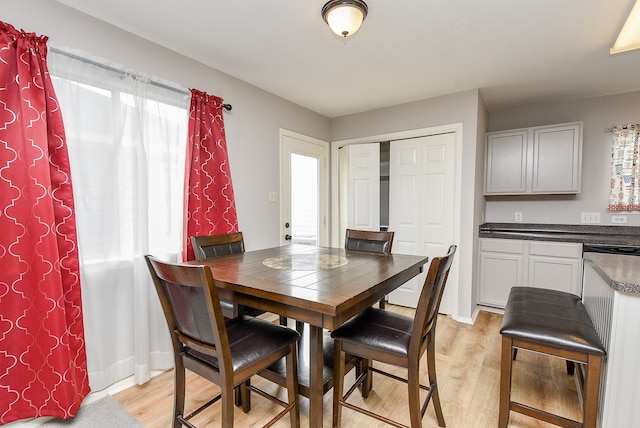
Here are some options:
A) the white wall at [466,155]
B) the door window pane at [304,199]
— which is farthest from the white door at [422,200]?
the door window pane at [304,199]

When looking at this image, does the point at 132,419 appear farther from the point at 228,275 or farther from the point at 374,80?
the point at 374,80

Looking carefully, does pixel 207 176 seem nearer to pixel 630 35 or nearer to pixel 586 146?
pixel 630 35

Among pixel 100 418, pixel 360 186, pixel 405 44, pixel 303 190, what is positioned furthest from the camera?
pixel 360 186

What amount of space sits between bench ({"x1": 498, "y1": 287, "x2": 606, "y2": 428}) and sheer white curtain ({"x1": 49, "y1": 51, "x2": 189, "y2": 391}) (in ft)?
7.22

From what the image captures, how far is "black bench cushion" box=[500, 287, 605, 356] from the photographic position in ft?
4.45

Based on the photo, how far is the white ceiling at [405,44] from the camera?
1741mm

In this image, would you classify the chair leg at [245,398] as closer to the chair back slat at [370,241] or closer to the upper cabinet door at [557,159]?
the chair back slat at [370,241]

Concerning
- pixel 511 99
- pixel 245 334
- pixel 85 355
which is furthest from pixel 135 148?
pixel 511 99

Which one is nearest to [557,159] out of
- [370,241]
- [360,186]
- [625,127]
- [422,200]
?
[625,127]

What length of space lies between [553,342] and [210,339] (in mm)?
1568

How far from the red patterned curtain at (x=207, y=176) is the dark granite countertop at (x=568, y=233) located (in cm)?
279

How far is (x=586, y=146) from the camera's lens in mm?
3260

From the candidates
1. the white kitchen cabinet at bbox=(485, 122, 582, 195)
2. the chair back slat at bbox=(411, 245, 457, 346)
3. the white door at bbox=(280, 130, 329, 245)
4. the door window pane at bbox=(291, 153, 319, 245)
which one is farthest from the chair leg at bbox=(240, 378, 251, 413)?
the white kitchen cabinet at bbox=(485, 122, 582, 195)

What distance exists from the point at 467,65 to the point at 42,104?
2.91m
